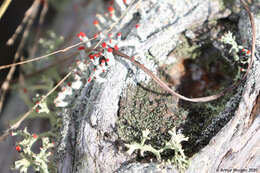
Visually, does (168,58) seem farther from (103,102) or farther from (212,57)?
(103,102)

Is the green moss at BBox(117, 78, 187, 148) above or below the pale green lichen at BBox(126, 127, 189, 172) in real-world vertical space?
above

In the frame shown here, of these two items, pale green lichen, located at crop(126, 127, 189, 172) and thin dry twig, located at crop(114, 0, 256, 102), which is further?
thin dry twig, located at crop(114, 0, 256, 102)

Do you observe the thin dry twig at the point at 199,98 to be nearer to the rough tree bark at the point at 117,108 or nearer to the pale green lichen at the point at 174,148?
the rough tree bark at the point at 117,108

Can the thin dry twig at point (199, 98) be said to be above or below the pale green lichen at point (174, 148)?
above

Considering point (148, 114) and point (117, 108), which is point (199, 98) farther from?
point (117, 108)

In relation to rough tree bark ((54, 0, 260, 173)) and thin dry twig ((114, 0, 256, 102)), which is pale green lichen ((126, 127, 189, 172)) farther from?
thin dry twig ((114, 0, 256, 102))

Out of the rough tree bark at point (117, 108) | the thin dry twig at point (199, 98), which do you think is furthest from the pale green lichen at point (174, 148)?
the thin dry twig at point (199, 98)

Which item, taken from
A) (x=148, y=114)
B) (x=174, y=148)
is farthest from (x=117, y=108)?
(x=174, y=148)

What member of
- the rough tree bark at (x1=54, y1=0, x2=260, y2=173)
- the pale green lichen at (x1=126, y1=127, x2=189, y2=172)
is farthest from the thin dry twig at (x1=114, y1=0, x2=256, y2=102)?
the pale green lichen at (x1=126, y1=127, x2=189, y2=172)

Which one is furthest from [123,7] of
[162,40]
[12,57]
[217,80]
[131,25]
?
[12,57]
